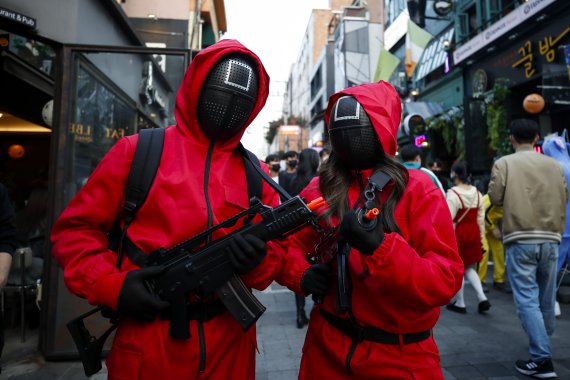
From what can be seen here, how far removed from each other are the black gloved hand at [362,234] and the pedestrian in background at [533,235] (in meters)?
2.86

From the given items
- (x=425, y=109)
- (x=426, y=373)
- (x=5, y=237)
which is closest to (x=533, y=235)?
(x=426, y=373)

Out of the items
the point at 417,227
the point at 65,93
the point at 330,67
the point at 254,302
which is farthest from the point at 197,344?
the point at 330,67

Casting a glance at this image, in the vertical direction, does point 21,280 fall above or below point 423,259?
below

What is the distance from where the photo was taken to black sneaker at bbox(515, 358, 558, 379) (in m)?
3.38

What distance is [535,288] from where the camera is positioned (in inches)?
138

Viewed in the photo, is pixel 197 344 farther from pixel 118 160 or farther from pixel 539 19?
pixel 539 19

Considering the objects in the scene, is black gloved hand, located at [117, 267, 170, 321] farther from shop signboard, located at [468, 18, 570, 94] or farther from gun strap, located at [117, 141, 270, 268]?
shop signboard, located at [468, 18, 570, 94]

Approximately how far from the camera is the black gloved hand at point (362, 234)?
137 centimetres

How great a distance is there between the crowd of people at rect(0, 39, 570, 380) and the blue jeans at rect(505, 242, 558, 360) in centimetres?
231

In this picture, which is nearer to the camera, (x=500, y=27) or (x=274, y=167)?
(x=274, y=167)

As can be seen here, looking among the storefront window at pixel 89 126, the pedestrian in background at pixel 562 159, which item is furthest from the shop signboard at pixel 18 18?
the pedestrian in background at pixel 562 159

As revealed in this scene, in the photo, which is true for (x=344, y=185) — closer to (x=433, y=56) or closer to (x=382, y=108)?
(x=382, y=108)

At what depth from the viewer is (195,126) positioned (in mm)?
1817

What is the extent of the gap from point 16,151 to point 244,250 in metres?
10.5
